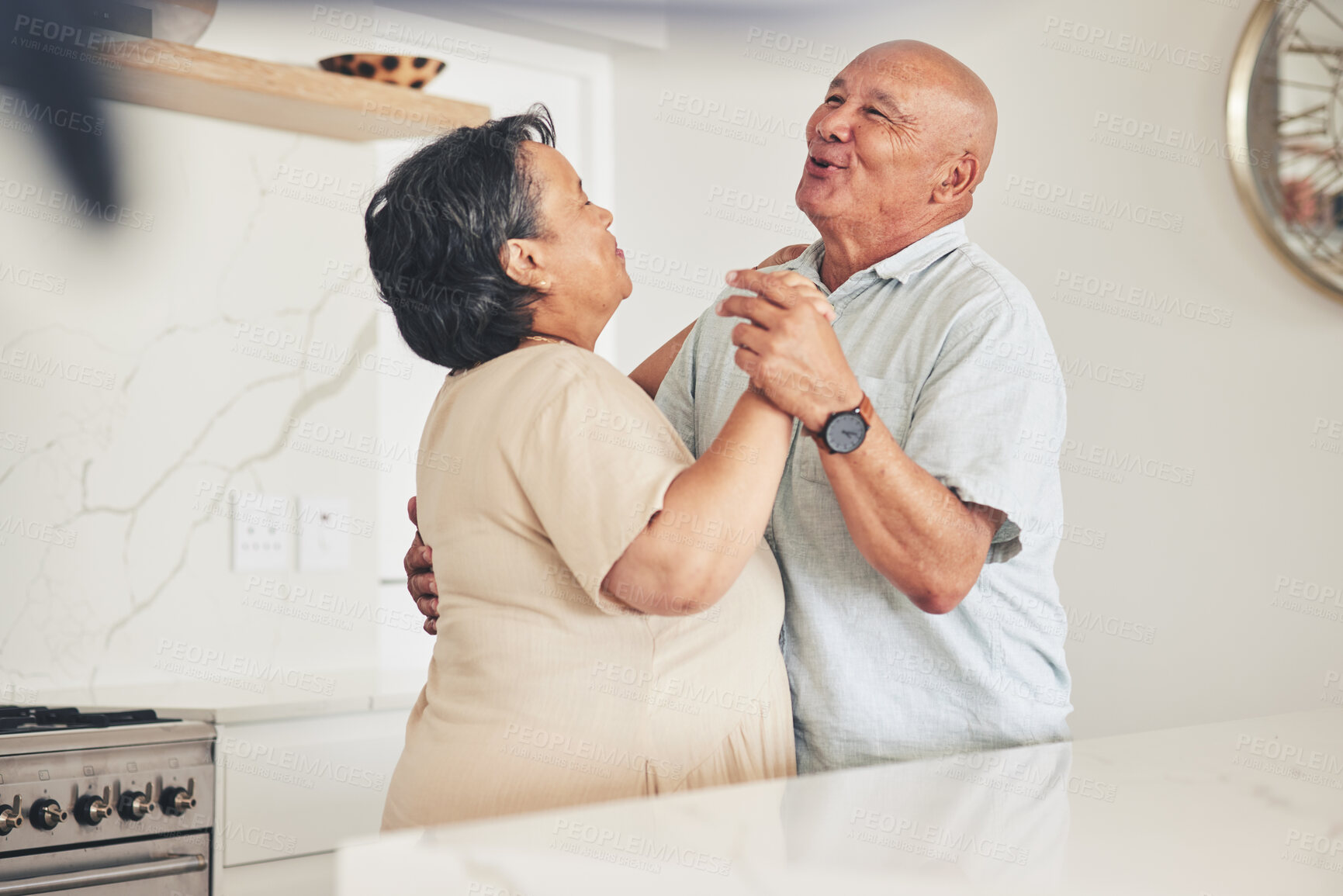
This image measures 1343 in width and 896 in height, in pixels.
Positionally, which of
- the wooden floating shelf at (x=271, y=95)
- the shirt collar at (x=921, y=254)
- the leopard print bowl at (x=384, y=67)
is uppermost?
the leopard print bowl at (x=384, y=67)

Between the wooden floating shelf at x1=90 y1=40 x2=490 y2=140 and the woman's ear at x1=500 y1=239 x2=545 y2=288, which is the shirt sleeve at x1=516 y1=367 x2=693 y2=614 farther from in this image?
the wooden floating shelf at x1=90 y1=40 x2=490 y2=140

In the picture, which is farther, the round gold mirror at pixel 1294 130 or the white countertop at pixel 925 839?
the round gold mirror at pixel 1294 130

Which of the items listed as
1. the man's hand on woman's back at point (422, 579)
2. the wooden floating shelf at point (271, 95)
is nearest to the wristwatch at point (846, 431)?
the man's hand on woman's back at point (422, 579)

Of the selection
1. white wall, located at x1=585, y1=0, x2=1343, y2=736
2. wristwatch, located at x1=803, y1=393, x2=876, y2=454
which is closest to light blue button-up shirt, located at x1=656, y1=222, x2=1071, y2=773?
wristwatch, located at x1=803, y1=393, x2=876, y2=454

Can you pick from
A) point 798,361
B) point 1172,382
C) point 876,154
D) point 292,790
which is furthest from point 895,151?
point 292,790

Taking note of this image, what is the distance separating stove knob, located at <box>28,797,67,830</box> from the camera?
5.02 ft

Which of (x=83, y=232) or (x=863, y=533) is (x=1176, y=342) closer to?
(x=863, y=533)

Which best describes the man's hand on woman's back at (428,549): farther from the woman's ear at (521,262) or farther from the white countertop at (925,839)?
the white countertop at (925,839)

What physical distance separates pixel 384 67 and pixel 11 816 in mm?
1429

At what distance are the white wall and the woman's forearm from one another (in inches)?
50.2

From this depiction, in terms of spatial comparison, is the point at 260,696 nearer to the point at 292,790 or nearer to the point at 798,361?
the point at 292,790

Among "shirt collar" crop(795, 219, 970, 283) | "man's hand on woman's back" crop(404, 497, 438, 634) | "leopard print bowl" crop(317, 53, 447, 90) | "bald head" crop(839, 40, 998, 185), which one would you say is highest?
"leopard print bowl" crop(317, 53, 447, 90)

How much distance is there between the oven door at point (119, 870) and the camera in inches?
60.3

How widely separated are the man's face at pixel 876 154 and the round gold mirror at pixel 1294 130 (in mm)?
846
